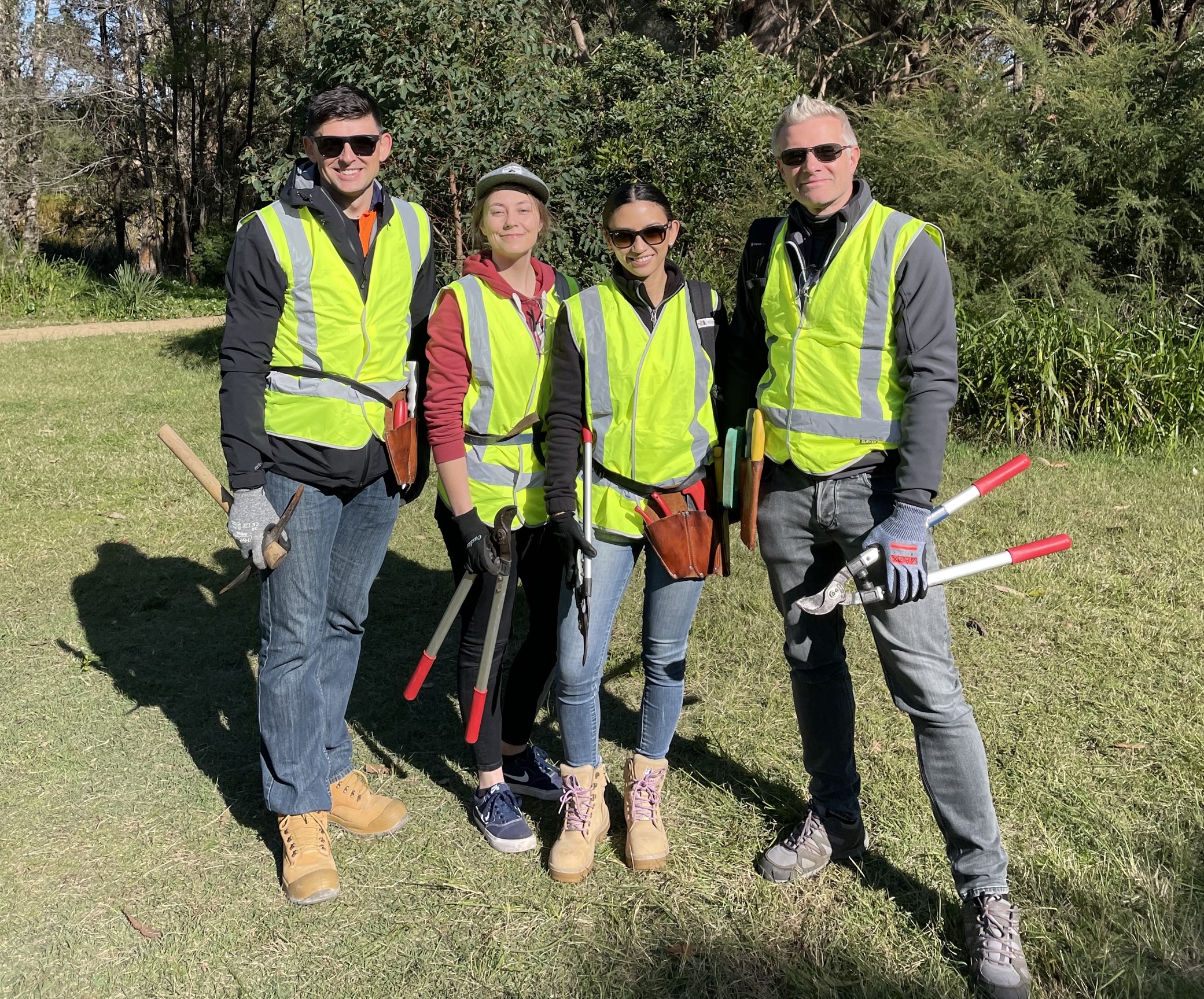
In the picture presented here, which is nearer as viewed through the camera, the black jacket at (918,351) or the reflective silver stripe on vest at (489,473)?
the black jacket at (918,351)

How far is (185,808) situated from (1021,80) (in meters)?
10.6

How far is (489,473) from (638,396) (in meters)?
0.54

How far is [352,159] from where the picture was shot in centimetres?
302

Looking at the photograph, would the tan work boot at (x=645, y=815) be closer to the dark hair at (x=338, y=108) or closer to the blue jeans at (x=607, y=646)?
the blue jeans at (x=607, y=646)

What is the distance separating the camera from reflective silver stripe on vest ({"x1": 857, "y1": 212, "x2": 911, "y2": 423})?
2588 millimetres

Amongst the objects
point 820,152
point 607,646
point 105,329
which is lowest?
point 105,329

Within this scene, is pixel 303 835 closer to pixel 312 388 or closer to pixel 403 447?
pixel 403 447

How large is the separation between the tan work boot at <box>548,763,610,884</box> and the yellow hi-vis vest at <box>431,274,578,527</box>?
797 mm

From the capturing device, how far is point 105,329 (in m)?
15.1

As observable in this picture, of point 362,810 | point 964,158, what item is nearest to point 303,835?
point 362,810

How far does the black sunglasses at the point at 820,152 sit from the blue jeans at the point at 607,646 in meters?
1.15

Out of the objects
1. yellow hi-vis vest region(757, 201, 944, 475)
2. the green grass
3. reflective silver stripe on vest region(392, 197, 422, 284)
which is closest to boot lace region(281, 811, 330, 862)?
reflective silver stripe on vest region(392, 197, 422, 284)

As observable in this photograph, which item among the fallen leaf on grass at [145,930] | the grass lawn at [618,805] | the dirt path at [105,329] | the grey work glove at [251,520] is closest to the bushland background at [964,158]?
the grass lawn at [618,805]

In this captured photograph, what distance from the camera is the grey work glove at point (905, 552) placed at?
2549mm
